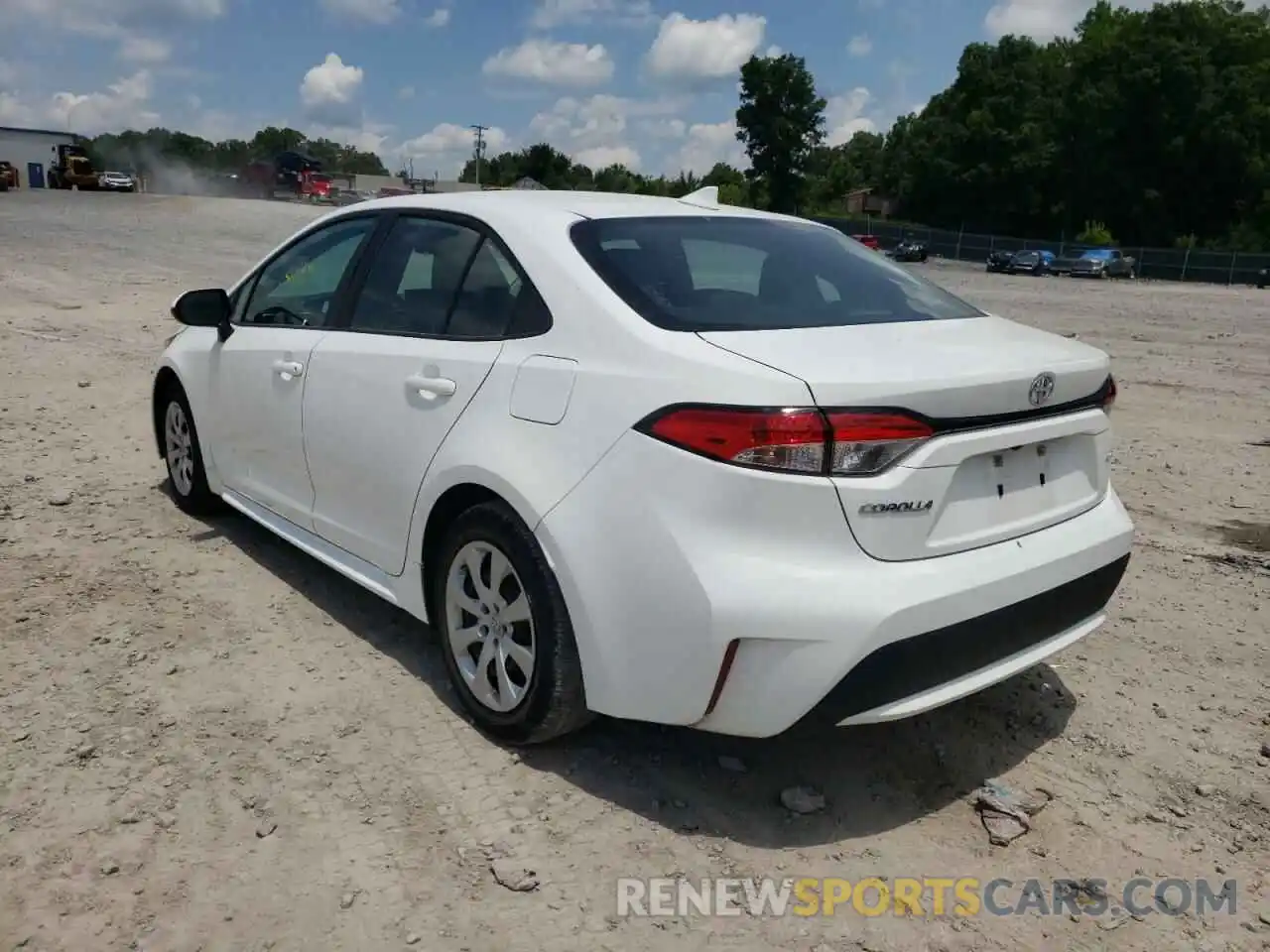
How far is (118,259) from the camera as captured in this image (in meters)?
20.5

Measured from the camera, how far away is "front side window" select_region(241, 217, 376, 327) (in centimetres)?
408

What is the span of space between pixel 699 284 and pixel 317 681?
190 centimetres

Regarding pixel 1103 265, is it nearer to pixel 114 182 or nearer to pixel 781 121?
pixel 781 121

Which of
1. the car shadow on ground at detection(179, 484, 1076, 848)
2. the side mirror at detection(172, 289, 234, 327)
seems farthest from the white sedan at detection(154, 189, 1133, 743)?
the side mirror at detection(172, 289, 234, 327)

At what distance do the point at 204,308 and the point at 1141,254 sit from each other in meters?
58.4

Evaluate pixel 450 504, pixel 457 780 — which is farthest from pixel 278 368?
pixel 457 780

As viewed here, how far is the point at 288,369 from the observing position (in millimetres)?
4070

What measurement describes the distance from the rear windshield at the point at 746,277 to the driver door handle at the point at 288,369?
4.53 ft

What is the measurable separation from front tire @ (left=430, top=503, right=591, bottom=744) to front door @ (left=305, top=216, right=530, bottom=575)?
301mm

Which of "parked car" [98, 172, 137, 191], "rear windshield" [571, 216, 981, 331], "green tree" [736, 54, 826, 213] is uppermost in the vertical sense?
"green tree" [736, 54, 826, 213]

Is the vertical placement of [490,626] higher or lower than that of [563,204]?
lower

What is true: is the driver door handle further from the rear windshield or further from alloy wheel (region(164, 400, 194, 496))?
the rear windshield

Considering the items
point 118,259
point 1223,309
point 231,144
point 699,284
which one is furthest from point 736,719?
point 231,144

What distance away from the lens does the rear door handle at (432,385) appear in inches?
128
